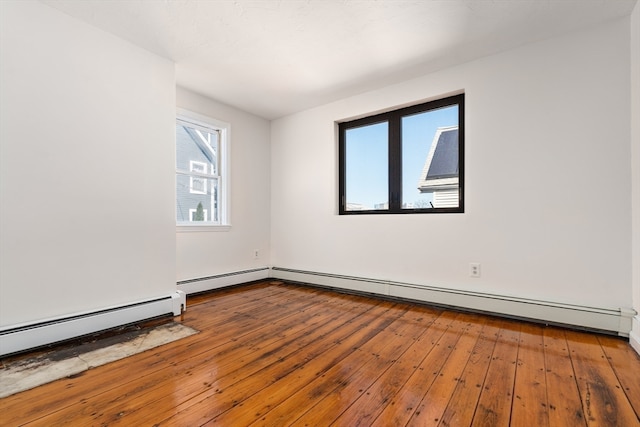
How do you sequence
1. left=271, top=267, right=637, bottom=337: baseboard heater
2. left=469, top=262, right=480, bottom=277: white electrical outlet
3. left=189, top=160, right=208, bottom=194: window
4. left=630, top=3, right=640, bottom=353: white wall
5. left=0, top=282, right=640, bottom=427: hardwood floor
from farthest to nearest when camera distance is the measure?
left=189, top=160, right=208, bottom=194: window
left=469, top=262, right=480, bottom=277: white electrical outlet
left=271, top=267, right=637, bottom=337: baseboard heater
left=630, top=3, right=640, bottom=353: white wall
left=0, top=282, right=640, bottom=427: hardwood floor

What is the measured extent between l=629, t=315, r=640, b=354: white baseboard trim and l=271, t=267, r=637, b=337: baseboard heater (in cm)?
6

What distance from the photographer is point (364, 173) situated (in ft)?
12.2

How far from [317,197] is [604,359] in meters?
3.07

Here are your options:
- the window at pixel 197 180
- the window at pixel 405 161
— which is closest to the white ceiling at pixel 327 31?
the window at pixel 405 161

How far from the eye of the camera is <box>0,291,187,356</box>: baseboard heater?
1.91 meters

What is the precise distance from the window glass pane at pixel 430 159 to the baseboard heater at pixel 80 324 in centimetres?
270

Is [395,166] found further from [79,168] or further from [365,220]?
[79,168]

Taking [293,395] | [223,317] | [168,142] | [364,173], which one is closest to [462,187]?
[364,173]

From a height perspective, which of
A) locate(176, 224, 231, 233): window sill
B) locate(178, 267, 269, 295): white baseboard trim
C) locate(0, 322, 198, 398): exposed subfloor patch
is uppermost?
locate(176, 224, 231, 233): window sill

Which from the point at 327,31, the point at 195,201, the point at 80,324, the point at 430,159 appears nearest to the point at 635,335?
the point at 430,159

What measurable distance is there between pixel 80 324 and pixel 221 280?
1.64 m

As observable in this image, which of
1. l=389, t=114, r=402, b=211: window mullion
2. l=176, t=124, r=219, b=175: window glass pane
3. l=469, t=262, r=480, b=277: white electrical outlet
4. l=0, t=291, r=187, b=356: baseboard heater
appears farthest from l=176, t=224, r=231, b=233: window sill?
l=469, t=262, r=480, b=277: white electrical outlet

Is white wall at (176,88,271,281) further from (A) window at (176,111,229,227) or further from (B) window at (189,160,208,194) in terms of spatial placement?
(B) window at (189,160,208,194)

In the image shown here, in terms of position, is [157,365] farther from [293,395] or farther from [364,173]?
[364,173]
